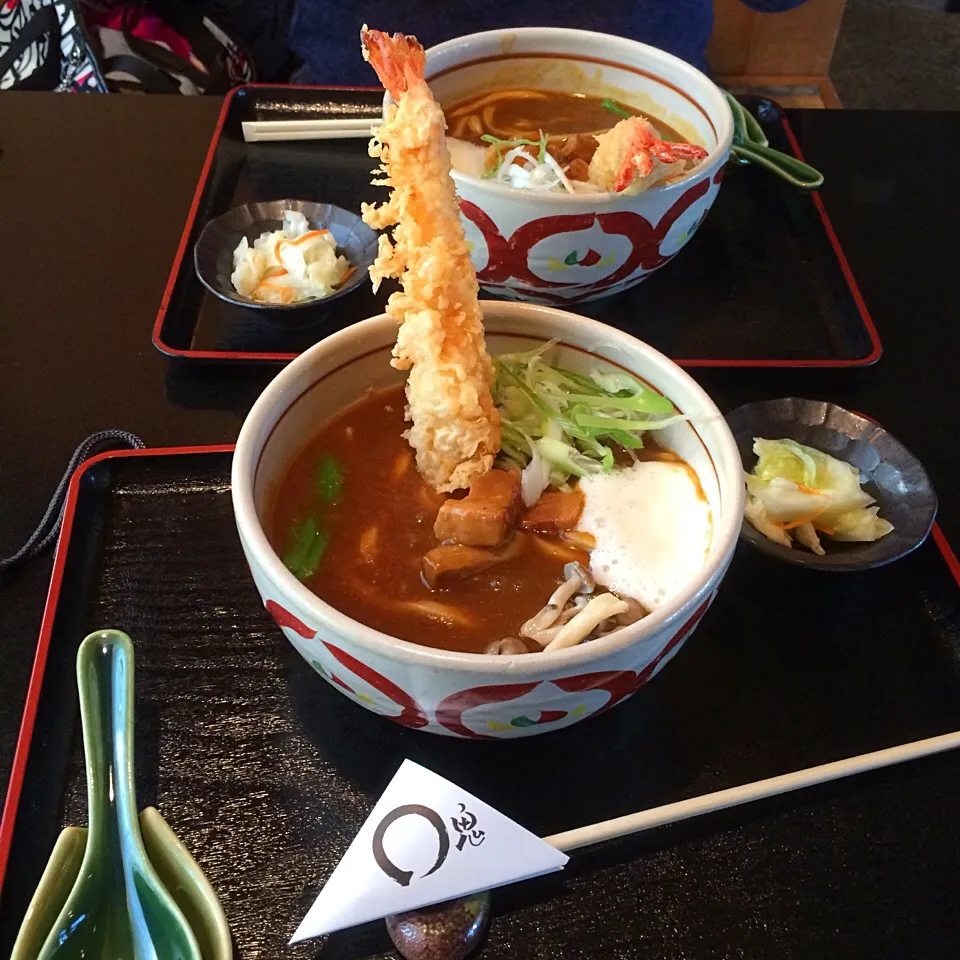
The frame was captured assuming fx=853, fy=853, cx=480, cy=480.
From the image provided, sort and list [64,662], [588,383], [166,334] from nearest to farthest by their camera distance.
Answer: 1. [64,662]
2. [588,383]
3. [166,334]

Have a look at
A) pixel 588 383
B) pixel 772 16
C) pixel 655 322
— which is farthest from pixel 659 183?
pixel 772 16

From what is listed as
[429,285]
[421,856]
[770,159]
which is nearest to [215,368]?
[429,285]

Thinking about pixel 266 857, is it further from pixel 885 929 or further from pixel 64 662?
pixel 885 929

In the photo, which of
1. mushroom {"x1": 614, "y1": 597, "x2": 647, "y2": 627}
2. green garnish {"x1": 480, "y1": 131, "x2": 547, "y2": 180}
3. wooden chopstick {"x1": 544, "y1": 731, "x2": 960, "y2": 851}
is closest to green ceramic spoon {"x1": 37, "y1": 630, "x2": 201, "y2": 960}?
wooden chopstick {"x1": 544, "y1": 731, "x2": 960, "y2": 851}

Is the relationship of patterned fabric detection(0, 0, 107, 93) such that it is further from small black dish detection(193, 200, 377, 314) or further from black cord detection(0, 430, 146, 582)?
black cord detection(0, 430, 146, 582)

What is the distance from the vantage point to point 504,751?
0.95 m

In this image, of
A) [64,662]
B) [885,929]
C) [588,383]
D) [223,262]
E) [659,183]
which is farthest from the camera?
[223,262]

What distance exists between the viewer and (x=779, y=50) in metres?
4.08

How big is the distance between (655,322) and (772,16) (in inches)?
124

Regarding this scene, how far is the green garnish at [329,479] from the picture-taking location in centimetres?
103

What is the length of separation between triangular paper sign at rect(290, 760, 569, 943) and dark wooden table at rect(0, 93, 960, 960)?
0.21 metres

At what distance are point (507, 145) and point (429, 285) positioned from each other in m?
0.70

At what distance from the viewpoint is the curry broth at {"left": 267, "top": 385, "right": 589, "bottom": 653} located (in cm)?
93

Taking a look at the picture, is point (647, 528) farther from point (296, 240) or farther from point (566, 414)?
point (296, 240)
